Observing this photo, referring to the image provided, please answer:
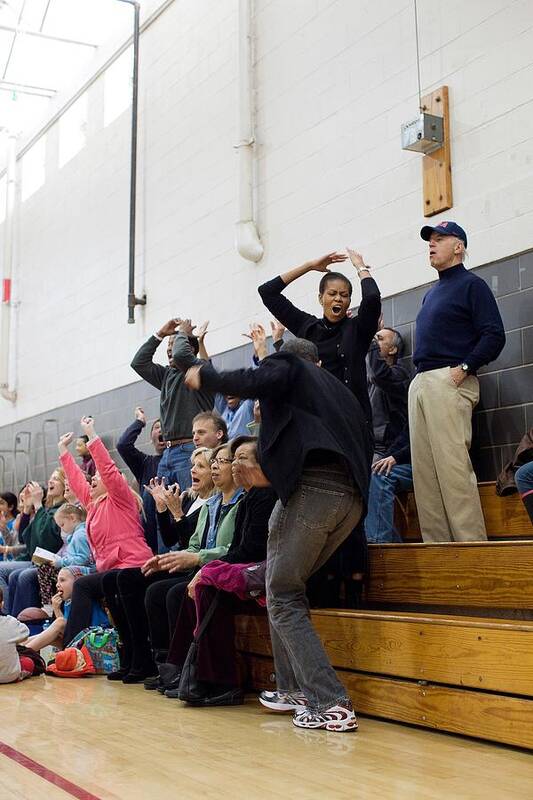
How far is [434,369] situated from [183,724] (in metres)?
1.89

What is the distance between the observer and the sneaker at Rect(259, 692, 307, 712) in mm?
3350

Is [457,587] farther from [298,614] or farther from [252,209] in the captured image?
[252,209]

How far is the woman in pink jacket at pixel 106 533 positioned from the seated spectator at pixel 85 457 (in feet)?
8.40

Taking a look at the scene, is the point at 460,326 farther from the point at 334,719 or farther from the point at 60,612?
the point at 60,612

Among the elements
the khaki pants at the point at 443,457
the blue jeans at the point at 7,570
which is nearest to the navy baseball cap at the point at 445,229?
the khaki pants at the point at 443,457

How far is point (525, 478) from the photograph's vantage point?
3496 mm

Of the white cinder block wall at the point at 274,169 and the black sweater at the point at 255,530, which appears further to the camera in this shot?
the white cinder block wall at the point at 274,169

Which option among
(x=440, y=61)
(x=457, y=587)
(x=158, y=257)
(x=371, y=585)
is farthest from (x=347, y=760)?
(x=158, y=257)

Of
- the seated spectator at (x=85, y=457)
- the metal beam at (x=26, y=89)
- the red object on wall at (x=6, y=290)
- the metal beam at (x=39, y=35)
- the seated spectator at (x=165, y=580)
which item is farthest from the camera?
the red object on wall at (x=6, y=290)

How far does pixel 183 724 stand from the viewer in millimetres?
3254

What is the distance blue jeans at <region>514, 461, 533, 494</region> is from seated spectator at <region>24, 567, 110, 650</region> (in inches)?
106

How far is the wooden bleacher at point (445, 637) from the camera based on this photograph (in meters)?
2.78

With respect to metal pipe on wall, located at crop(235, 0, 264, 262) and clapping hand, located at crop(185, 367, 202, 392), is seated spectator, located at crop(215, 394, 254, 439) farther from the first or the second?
clapping hand, located at crop(185, 367, 202, 392)

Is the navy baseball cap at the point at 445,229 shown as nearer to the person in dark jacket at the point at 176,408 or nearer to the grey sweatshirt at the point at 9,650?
the person in dark jacket at the point at 176,408
